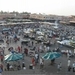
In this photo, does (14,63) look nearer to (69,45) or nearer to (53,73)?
(53,73)

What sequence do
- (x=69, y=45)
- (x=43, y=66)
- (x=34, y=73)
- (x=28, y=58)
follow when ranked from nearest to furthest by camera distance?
1. (x=34, y=73)
2. (x=43, y=66)
3. (x=28, y=58)
4. (x=69, y=45)

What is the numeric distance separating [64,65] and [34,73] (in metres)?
3.98

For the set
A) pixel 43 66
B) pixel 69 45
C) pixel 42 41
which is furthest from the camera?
pixel 42 41

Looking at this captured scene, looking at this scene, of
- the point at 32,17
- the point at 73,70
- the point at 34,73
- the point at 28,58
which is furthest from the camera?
the point at 32,17

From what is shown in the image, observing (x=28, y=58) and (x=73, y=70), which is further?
(x=28, y=58)

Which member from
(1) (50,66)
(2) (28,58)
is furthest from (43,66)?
(2) (28,58)

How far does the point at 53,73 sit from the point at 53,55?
2.01 m

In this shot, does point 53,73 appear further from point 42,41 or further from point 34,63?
point 42,41

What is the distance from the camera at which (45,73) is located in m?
16.0

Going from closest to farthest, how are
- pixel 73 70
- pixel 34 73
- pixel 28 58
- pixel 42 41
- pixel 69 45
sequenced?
pixel 34 73 < pixel 73 70 < pixel 28 58 < pixel 69 45 < pixel 42 41

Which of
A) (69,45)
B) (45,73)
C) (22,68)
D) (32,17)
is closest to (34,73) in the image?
(45,73)

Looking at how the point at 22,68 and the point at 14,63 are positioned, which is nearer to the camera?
the point at 22,68

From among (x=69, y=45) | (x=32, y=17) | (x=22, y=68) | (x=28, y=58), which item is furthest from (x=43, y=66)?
(x=32, y=17)

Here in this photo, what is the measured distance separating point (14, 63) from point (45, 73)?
395 cm
